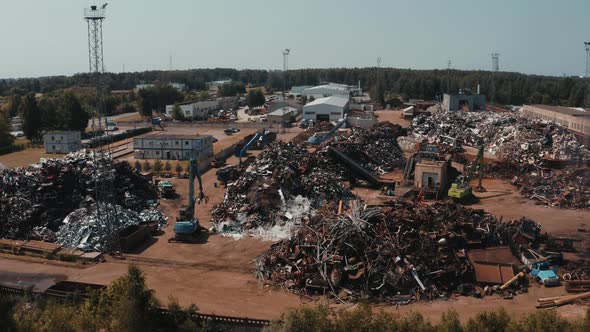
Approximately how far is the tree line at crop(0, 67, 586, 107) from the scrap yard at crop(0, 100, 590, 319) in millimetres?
30202

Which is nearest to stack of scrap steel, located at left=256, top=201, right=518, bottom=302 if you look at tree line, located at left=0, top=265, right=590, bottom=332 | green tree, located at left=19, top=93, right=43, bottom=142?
tree line, located at left=0, top=265, right=590, bottom=332

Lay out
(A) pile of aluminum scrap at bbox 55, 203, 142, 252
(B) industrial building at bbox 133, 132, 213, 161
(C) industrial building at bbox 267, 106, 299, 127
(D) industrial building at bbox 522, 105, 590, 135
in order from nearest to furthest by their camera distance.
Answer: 1. (A) pile of aluminum scrap at bbox 55, 203, 142, 252
2. (B) industrial building at bbox 133, 132, 213, 161
3. (D) industrial building at bbox 522, 105, 590, 135
4. (C) industrial building at bbox 267, 106, 299, 127

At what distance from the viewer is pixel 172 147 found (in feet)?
126

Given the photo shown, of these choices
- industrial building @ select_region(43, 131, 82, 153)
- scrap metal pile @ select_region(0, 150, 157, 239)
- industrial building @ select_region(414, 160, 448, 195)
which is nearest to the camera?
scrap metal pile @ select_region(0, 150, 157, 239)

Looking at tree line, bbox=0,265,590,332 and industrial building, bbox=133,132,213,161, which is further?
industrial building, bbox=133,132,213,161

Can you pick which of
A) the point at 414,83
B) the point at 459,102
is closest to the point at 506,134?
the point at 459,102

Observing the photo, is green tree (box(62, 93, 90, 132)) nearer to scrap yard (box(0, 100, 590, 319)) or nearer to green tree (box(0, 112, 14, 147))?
green tree (box(0, 112, 14, 147))

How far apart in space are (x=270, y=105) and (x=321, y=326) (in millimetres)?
59102

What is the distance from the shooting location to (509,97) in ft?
280

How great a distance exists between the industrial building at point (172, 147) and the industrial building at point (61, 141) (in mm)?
7196

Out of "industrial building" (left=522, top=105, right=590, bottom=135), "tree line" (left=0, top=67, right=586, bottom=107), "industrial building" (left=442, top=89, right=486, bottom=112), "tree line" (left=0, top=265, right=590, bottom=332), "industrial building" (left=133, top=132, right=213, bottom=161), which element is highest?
"tree line" (left=0, top=67, right=586, bottom=107)

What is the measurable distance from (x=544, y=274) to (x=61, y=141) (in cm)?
3886

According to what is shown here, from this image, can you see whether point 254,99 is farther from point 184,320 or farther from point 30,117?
point 184,320

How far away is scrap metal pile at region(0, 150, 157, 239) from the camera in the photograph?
22.0 m
